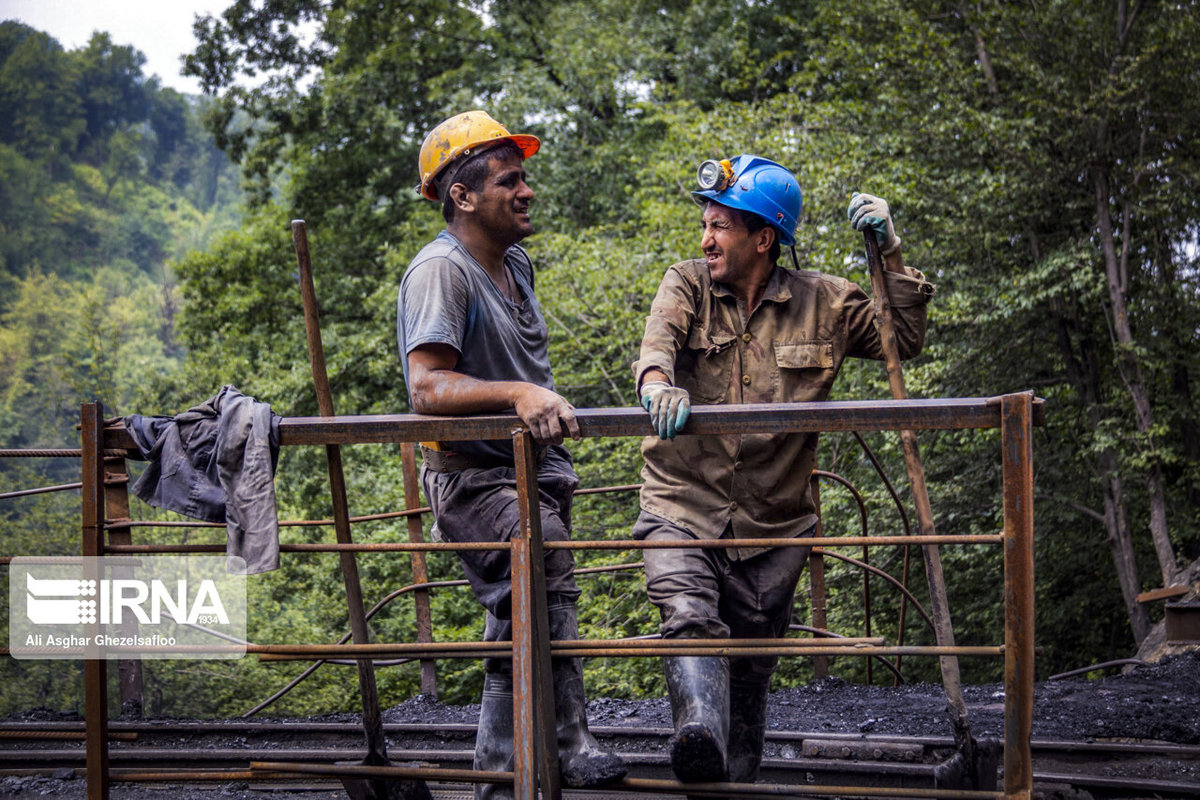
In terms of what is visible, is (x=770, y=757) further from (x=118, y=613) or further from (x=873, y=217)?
(x=118, y=613)

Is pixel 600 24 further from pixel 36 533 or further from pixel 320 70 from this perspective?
pixel 36 533

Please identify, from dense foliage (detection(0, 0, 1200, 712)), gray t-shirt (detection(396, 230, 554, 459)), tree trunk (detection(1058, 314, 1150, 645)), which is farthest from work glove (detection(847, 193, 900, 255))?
tree trunk (detection(1058, 314, 1150, 645))

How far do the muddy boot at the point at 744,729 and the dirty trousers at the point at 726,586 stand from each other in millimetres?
45

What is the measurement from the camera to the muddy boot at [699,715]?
2.84 meters

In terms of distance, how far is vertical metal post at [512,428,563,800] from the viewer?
2.73 metres

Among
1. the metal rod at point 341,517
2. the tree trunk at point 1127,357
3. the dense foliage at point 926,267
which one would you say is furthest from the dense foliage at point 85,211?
the metal rod at point 341,517

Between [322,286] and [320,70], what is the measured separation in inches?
236

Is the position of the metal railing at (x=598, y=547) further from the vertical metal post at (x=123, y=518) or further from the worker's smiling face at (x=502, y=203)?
the vertical metal post at (x=123, y=518)

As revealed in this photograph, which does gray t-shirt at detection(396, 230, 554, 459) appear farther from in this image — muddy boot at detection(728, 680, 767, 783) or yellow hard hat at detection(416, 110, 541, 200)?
muddy boot at detection(728, 680, 767, 783)

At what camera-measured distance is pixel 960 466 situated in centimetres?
1400

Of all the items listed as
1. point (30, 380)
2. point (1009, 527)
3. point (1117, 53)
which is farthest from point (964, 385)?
point (30, 380)

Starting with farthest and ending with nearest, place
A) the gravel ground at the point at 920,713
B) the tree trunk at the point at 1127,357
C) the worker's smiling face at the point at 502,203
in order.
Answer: the tree trunk at the point at 1127,357 → the gravel ground at the point at 920,713 → the worker's smiling face at the point at 502,203

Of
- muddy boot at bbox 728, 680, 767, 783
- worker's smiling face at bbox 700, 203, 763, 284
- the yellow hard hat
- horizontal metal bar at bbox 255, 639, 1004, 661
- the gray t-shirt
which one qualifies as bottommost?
muddy boot at bbox 728, 680, 767, 783

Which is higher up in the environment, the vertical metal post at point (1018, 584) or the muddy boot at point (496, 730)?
the vertical metal post at point (1018, 584)
